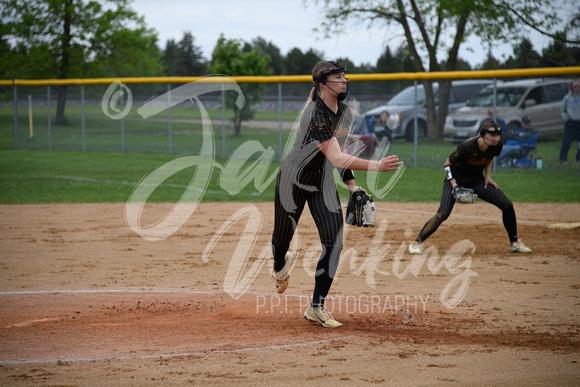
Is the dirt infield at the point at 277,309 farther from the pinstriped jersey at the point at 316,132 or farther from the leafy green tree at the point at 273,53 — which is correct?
the leafy green tree at the point at 273,53

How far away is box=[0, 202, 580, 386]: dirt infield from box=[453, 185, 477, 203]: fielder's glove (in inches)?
29.7

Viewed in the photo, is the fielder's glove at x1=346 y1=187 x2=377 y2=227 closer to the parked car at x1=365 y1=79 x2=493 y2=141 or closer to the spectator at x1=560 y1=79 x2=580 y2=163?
the spectator at x1=560 y1=79 x2=580 y2=163

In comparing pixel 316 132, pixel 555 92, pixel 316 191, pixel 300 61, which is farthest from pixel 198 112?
pixel 300 61

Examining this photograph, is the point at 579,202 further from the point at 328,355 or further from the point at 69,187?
the point at 69,187

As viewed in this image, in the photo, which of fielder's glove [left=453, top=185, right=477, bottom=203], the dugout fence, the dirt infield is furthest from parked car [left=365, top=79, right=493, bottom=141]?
fielder's glove [left=453, top=185, right=477, bottom=203]

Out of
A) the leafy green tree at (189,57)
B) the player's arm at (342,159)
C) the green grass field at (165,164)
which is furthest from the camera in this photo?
the leafy green tree at (189,57)

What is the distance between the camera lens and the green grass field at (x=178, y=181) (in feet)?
44.1

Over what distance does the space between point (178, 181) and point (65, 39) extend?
2241 centimetres

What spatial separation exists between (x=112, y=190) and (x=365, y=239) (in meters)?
7.46

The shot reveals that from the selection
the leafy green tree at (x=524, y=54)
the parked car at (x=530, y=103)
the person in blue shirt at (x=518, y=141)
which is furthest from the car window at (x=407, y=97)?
the leafy green tree at (x=524, y=54)

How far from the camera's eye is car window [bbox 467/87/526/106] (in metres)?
16.2

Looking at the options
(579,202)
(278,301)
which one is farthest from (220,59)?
(278,301)

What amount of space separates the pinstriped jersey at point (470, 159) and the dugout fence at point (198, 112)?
8.11 m

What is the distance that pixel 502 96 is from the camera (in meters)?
16.6
